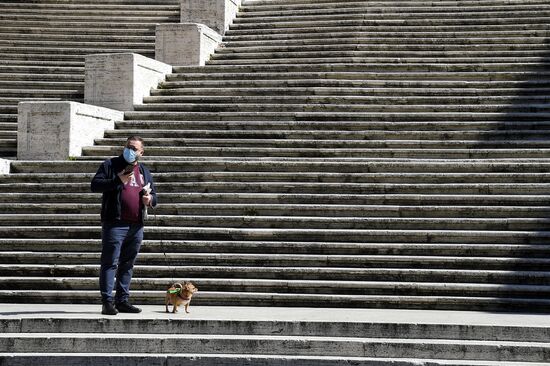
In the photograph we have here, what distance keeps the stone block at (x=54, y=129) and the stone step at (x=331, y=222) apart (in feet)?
7.14

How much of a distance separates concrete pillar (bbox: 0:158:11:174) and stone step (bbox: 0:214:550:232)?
158 cm

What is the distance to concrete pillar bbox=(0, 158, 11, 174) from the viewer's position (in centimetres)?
1256

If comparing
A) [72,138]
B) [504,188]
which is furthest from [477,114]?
Answer: [72,138]

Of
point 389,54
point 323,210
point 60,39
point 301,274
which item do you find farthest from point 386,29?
point 301,274

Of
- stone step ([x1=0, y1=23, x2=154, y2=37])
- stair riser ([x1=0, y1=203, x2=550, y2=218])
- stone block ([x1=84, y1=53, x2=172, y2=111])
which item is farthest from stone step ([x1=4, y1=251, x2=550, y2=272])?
stone step ([x1=0, y1=23, x2=154, y2=37])

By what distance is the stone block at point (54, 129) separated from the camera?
13.3 meters

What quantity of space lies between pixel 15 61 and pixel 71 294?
8323mm

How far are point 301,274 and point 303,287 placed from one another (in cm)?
20

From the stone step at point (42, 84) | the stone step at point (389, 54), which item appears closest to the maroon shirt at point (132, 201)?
the stone step at point (389, 54)

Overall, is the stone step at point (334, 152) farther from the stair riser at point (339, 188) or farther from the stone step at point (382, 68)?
the stone step at point (382, 68)

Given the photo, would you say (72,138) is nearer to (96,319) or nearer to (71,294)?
(71,294)

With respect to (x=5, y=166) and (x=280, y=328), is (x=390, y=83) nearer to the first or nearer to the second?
(x=5, y=166)

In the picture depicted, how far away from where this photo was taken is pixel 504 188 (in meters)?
11.2

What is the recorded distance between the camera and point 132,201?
8.58m
